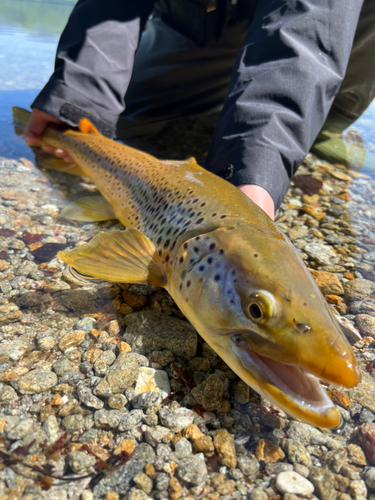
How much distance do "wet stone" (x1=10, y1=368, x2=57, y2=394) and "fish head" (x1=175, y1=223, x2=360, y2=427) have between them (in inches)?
28.7

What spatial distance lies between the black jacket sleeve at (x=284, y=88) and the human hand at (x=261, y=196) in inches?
5.0

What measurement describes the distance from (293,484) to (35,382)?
1.18 m

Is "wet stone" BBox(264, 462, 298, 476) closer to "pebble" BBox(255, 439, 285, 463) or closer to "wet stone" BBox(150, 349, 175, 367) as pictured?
"pebble" BBox(255, 439, 285, 463)

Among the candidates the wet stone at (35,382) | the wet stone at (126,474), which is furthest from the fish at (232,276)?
the wet stone at (35,382)

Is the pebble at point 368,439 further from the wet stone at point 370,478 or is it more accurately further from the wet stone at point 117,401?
the wet stone at point 117,401

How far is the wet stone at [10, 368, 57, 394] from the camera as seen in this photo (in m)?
1.72

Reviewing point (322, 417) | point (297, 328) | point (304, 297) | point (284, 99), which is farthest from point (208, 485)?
point (284, 99)

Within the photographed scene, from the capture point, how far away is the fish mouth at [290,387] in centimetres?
137

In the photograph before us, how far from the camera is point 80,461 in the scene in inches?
57.2

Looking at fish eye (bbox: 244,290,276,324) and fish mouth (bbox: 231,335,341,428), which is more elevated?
fish eye (bbox: 244,290,276,324)

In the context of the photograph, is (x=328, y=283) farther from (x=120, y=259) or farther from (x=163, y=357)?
(x=120, y=259)

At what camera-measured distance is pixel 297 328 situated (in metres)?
1.43

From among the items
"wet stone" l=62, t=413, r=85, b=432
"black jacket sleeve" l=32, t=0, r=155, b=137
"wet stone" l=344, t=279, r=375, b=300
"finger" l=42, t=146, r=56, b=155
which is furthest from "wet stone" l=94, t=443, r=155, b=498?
"finger" l=42, t=146, r=56, b=155

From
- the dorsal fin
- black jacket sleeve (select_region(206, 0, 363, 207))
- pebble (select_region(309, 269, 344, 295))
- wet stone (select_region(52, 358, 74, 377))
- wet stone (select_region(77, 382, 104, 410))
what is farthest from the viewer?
the dorsal fin
